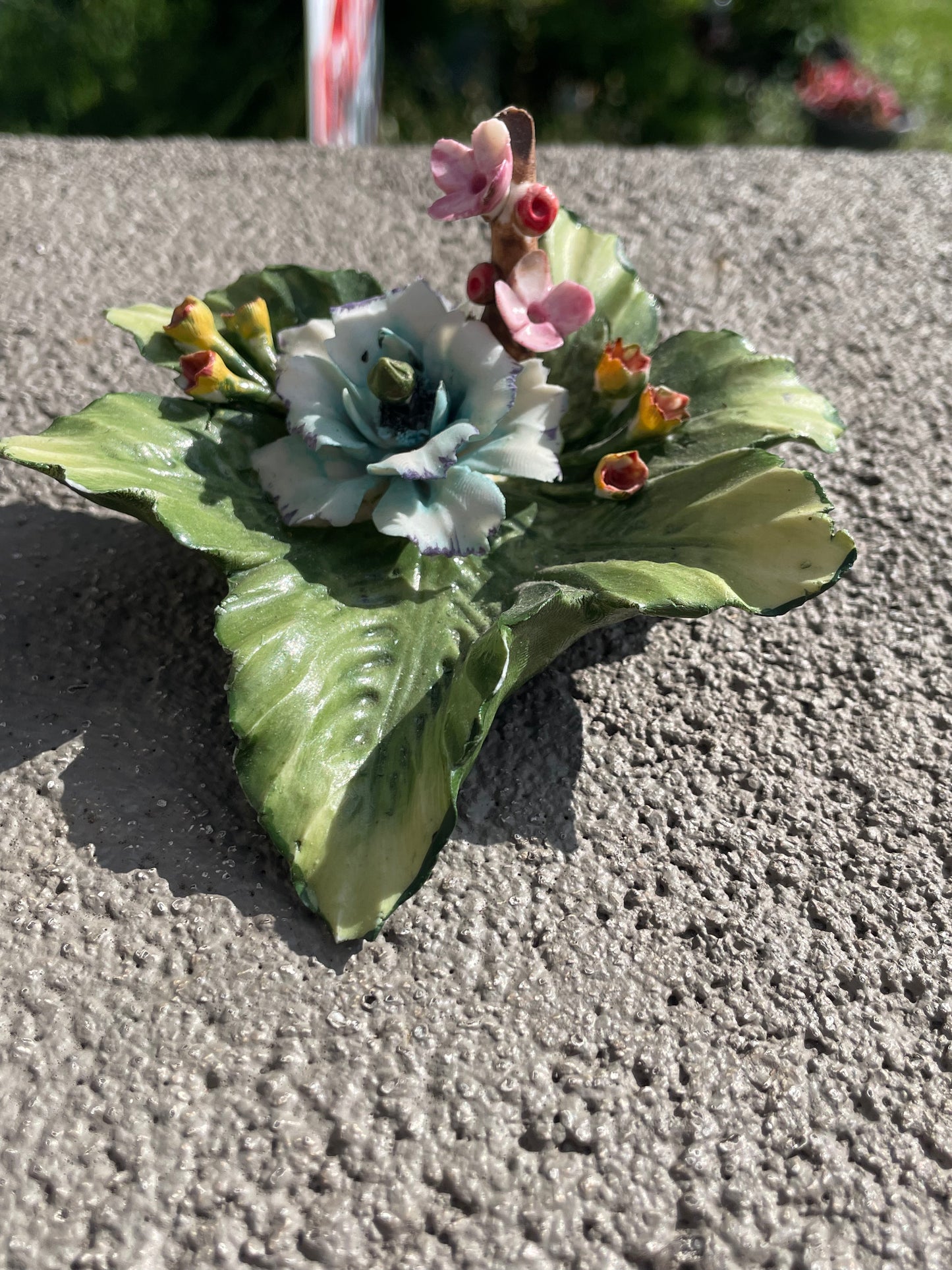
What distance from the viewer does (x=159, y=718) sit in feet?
2.83

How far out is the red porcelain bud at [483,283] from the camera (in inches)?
33.2

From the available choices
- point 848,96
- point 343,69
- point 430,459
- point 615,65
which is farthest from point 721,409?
point 848,96

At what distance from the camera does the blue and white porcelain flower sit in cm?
78

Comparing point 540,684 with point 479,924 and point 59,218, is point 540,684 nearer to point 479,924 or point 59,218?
point 479,924

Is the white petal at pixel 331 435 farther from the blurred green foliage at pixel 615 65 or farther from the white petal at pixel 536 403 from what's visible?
→ the blurred green foliage at pixel 615 65

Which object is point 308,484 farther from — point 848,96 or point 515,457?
point 848,96

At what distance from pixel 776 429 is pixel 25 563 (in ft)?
2.15

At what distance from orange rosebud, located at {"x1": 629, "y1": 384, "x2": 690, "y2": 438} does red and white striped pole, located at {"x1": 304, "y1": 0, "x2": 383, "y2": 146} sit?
1144 millimetres

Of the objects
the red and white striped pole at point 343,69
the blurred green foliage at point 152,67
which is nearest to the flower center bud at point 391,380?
the red and white striped pole at point 343,69

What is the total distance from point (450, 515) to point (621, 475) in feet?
0.47

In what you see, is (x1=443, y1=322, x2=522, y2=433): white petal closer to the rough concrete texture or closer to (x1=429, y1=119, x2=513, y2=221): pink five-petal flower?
(x1=429, y1=119, x2=513, y2=221): pink five-petal flower

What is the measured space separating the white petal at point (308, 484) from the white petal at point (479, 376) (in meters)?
0.09

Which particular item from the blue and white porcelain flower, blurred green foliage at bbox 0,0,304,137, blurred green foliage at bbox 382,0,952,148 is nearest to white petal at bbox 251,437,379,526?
the blue and white porcelain flower

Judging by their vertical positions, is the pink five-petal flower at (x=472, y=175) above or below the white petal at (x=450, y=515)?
above
